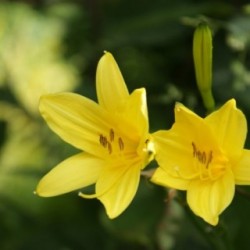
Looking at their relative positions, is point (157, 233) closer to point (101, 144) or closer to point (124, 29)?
point (101, 144)

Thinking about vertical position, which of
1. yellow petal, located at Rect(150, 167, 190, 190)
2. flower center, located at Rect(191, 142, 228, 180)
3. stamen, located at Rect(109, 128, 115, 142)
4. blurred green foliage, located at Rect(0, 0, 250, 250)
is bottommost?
blurred green foliage, located at Rect(0, 0, 250, 250)

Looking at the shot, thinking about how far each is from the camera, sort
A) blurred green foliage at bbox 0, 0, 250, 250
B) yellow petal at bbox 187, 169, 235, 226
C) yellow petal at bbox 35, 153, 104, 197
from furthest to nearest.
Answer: blurred green foliage at bbox 0, 0, 250, 250 → yellow petal at bbox 35, 153, 104, 197 → yellow petal at bbox 187, 169, 235, 226

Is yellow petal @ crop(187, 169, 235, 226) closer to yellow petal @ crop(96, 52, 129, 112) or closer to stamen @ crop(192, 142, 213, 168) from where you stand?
stamen @ crop(192, 142, 213, 168)

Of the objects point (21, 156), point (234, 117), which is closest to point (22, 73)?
point (21, 156)

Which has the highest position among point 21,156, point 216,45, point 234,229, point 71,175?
point 71,175

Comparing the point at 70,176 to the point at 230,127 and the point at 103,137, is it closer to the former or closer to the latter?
the point at 103,137

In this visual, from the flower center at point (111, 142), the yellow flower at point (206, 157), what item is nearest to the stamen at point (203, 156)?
the yellow flower at point (206, 157)

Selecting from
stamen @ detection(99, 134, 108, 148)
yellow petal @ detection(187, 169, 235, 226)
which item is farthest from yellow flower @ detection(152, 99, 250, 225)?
stamen @ detection(99, 134, 108, 148)
